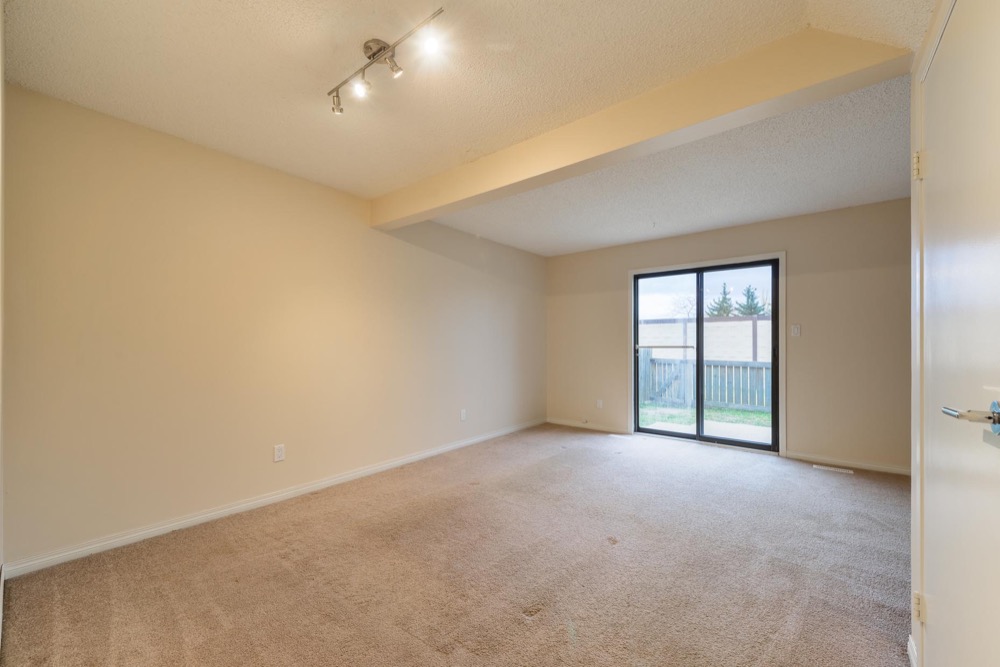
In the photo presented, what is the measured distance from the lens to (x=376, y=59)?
1793mm

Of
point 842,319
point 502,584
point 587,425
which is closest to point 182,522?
point 502,584

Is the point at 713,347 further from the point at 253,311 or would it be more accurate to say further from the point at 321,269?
the point at 253,311

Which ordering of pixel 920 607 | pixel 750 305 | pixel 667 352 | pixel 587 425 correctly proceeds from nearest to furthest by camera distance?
pixel 920 607 < pixel 750 305 < pixel 667 352 < pixel 587 425

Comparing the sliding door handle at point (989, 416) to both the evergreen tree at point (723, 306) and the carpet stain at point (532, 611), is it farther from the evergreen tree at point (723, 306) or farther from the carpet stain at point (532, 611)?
the evergreen tree at point (723, 306)

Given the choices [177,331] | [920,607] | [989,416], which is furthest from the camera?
[177,331]

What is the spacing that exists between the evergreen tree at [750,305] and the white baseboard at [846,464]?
1.49 meters

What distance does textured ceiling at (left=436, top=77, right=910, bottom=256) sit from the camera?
7.73 ft

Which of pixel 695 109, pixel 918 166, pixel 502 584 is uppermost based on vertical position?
pixel 695 109

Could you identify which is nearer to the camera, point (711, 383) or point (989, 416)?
point (989, 416)

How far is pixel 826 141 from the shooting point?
8.39 ft

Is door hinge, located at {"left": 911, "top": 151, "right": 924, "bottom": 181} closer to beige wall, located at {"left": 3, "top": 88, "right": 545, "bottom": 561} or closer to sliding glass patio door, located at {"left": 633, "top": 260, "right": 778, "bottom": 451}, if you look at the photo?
sliding glass patio door, located at {"left": 633, "top": 260, "right": 778, "bottom": 451}

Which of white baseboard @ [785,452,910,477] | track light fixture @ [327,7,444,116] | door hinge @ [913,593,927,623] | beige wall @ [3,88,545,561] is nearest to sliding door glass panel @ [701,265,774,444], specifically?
white baseboard @ [785,452,910,477]

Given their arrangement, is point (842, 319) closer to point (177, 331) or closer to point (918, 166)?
point (918, 166)

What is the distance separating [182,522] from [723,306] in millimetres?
5250
